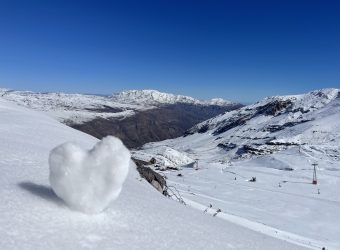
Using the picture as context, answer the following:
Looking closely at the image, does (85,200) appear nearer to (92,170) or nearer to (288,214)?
(92,170)

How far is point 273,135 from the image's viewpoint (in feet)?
509

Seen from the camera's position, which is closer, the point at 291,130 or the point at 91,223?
the point at 91,223

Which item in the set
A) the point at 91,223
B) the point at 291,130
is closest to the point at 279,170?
the point at 91,223

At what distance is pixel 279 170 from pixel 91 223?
2717 inches

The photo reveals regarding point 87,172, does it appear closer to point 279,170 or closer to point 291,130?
point 279,170

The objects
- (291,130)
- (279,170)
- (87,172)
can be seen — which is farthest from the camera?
(291,130)

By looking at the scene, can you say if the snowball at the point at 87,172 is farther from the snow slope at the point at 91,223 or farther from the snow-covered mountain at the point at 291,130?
the snow-covered mountain at the point at 291,130

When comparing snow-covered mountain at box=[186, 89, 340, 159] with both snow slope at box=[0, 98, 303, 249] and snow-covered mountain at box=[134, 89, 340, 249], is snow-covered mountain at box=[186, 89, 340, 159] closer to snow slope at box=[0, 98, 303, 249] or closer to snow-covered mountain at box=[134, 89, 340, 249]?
snow-covered mountain at box=[134, 89, 340, 249]

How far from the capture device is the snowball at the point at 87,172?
19.1 ft

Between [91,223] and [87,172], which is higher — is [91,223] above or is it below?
below

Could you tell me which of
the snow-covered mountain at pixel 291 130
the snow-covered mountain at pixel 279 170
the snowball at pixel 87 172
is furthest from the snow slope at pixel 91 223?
the snow-covered mountain at pixel 291 130

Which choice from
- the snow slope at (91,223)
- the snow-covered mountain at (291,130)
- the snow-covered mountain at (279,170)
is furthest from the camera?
the snow-covered mountain at (291,130)

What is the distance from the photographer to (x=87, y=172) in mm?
5832

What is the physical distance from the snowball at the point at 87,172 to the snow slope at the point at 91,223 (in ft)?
0.89
